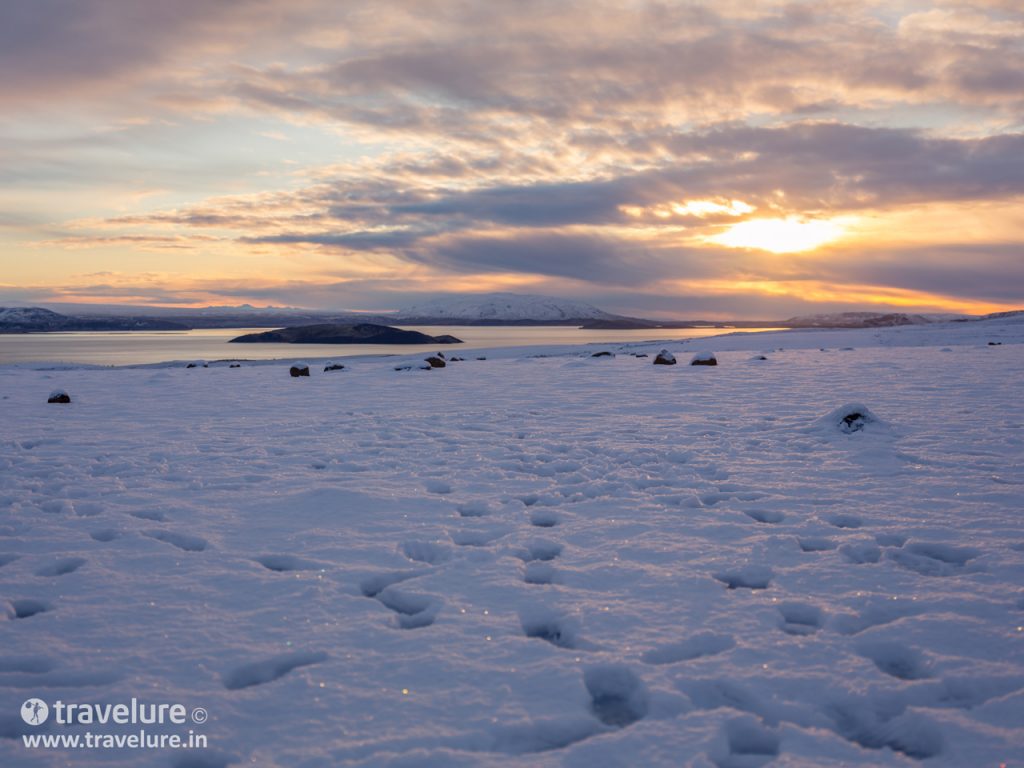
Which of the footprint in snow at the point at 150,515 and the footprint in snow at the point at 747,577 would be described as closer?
the footprint in snow at the point at 747,577

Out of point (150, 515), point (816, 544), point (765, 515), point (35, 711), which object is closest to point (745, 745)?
point (816, 544)

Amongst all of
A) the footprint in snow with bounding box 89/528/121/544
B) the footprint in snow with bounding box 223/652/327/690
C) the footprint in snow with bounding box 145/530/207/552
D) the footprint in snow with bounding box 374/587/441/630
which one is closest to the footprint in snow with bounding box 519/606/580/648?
the footprint in snow with bounding box 374/587/441/630

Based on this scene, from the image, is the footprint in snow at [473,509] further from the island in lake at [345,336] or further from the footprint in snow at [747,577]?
the island in lake at [345,336]

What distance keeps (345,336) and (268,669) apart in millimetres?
109431

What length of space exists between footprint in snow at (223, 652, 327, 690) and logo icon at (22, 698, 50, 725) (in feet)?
2.74

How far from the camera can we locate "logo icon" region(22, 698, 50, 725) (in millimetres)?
3211

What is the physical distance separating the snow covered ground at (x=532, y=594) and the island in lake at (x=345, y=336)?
9010 cm

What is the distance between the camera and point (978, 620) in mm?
4035

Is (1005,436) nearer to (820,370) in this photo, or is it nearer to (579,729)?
(579,729)

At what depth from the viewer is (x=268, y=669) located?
11.9 ft

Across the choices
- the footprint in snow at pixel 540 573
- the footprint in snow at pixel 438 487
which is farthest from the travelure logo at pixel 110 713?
the footprint in snow at pixel 438 487

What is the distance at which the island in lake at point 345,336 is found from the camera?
10046 cm

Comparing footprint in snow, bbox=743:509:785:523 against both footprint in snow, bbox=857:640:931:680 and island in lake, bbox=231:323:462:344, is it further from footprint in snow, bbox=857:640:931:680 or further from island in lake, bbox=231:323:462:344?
island in lake, bbox=231:323:462:344

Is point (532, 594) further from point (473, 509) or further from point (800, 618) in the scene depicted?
point (473, 509)
